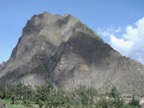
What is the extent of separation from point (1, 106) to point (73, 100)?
354 feet

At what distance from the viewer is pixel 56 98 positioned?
446 feet

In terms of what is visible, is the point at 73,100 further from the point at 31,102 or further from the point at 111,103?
the point at 111,103

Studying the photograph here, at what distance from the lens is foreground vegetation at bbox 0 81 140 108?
132 metres

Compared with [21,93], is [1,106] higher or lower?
lower

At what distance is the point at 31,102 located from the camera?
15162 centimetres

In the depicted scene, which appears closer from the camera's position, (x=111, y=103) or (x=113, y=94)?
(x=111, y=103)

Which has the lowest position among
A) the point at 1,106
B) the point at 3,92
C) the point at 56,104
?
the point at 1,106

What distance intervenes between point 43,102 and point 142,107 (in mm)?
35026

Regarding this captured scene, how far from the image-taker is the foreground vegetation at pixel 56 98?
13250cm

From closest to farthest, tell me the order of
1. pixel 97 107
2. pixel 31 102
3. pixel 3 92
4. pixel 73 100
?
pixel 97 107
pixel 31 102
pixel 73 100
pixel 3 92

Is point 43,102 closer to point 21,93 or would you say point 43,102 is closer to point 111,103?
point 111,103

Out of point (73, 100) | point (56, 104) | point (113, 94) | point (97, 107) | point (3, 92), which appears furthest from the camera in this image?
point (3, 92)

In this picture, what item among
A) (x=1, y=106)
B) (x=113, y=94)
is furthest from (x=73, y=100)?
(x=1, y=106)

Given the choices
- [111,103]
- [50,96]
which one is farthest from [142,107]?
[50,96]
